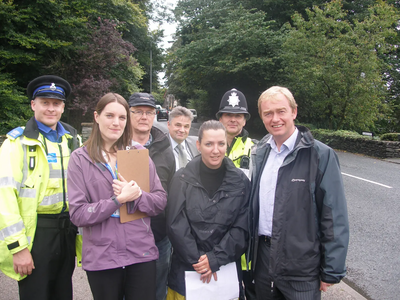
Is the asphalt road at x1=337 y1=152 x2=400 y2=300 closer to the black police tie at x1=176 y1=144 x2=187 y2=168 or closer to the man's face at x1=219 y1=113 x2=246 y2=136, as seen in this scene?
the man's face at x1=219 y1=113 x2=246 y2=136

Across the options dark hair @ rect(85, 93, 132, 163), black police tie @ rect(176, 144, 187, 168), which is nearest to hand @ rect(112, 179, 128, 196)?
dark hair @ rect(85, 93, 132, 163)

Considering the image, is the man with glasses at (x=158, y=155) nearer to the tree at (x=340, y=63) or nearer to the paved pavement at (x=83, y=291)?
the paved pavement at (x=83, y=291)

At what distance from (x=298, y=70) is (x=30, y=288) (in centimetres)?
1806

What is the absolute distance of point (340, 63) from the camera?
15750mm

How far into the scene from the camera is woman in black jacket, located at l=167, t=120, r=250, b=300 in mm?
2029

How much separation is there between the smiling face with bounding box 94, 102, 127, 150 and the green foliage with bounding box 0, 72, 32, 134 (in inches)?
373

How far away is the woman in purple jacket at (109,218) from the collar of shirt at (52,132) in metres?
0.52

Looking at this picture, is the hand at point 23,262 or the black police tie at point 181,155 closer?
the hand at point 23,262

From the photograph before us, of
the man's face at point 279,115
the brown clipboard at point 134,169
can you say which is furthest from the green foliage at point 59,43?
the man's face at point 279,115

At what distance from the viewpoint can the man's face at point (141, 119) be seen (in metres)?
2.60

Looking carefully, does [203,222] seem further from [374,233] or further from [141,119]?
[374,233]

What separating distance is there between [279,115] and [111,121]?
1.22m

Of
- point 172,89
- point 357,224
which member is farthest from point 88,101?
point 172,89

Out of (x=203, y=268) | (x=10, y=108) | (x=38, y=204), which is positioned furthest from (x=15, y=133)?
(x=10, y=108)
